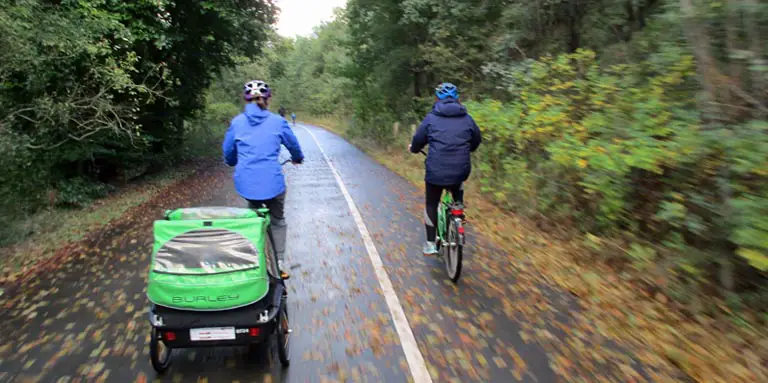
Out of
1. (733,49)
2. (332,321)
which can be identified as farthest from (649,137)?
(332,321)

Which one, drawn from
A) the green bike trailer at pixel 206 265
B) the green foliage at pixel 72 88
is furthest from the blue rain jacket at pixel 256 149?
the green foliage at pixel 72 88

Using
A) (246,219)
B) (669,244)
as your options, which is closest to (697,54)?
(669,244)

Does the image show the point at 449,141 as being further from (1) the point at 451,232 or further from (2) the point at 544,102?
(2) the point at 544,102

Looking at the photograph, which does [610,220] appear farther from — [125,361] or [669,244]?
[125,361]

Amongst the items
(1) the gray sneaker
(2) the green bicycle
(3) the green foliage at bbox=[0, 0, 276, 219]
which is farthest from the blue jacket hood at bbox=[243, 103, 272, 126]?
(3) the green foliage at bbox=[0, 0, 276, 219]

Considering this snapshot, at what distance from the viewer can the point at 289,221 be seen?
32.1 ft

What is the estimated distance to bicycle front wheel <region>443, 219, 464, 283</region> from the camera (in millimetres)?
6039

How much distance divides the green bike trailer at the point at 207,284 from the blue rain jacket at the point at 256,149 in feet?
3.88

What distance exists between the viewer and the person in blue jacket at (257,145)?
5.07 metres

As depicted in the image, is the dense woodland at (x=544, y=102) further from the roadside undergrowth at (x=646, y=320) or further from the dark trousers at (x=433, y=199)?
the dark trousers at (x=433, y=199)

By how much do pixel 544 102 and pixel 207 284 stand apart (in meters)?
7.18

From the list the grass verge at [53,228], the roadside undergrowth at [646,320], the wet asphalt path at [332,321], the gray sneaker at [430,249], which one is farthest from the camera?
the grass verge at [53,228]

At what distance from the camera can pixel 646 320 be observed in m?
5.01

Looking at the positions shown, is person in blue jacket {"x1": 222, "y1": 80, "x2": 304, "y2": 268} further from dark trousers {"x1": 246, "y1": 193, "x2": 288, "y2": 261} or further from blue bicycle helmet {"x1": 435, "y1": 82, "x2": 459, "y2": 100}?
blue bicycle helmet {"x1": 435, "y1": 82, "x2": 459, "y2": 100}
